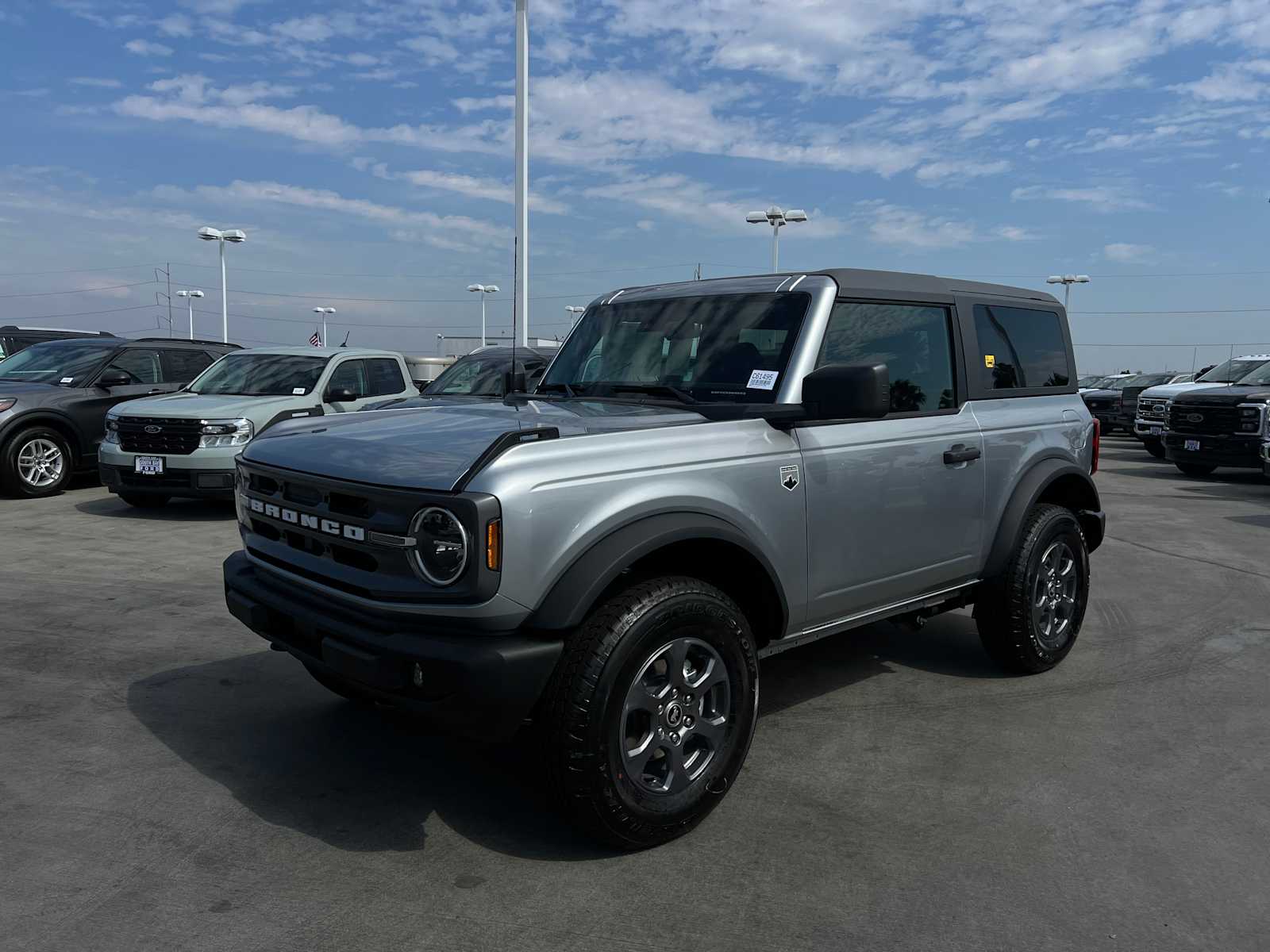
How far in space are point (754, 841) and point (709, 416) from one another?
5.03 ft

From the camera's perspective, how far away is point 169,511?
1007 cm

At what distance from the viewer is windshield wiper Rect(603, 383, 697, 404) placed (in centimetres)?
405

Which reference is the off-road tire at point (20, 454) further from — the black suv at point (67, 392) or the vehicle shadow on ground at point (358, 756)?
the vehicle shadow on ground at point (358, 756)

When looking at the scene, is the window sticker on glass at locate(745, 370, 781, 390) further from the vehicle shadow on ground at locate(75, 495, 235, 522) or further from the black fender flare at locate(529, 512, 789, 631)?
the vehicle shadow on ground at locate(75, 495, 235, 522)

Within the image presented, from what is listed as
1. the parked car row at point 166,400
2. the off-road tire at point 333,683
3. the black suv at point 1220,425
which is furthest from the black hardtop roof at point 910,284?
the black suv at point 1220,425

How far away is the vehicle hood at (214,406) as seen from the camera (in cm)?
938

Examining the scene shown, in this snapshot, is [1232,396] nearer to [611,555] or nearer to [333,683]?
[611,555]

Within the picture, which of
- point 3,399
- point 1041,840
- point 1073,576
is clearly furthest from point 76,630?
point 3,399

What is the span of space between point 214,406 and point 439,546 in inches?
304

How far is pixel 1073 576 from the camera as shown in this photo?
209 inches

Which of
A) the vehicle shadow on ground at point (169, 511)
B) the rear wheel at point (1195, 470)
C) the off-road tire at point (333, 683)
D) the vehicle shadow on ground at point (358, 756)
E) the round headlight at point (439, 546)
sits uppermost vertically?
the round headlight at point (439, 546)

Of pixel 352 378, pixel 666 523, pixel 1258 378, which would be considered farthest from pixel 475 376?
pixel 1258 378

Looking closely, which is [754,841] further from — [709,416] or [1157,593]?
[1157,593]

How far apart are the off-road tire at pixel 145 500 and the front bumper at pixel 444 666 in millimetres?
7457
